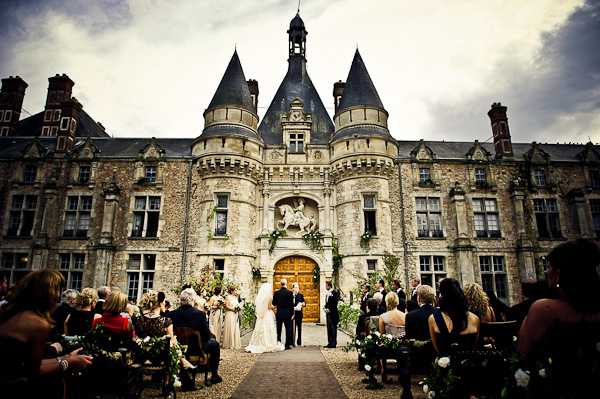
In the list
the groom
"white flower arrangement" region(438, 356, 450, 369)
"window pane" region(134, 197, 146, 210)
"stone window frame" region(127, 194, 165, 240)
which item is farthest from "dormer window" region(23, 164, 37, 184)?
"white flower arrangement" region(438, 356, 450, 369)

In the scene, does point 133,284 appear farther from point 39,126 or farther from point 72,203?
point 39,126

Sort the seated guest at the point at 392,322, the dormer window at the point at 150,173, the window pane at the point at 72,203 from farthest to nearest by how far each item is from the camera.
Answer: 1. the dormer window at the point at 150,173
2. the window pane at the point at 72,203
3. the seated guest at the point at 392,322

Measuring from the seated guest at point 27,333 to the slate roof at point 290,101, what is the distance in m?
17.8

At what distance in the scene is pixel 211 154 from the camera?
17.6 metres

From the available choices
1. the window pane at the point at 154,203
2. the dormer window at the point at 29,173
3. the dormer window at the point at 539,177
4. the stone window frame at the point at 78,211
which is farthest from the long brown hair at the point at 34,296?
the dormer window at the point at 539,177

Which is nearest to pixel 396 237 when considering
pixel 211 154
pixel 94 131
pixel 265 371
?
pixel 211 154

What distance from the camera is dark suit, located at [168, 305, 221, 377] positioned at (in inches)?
231

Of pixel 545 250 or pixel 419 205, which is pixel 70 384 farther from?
pixel 545 250

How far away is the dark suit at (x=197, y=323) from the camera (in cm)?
587

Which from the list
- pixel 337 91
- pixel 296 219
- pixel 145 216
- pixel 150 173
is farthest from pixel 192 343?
pixel 337 91

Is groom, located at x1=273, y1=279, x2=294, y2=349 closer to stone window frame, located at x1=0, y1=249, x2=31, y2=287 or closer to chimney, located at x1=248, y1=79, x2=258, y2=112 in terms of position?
stone window frame, located at x1=0, y1=249, x2=31, y2=287

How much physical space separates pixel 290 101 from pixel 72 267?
1454cm

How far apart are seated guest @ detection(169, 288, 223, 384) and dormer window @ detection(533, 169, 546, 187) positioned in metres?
19.2

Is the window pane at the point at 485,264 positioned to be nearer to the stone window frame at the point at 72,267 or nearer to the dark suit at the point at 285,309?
the dark suit at the point at 285,309
